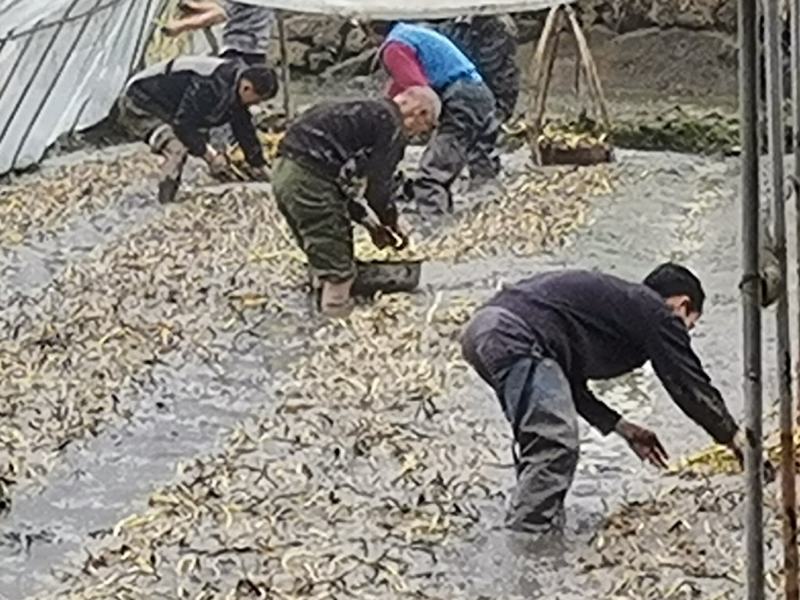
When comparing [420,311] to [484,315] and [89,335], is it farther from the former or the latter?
[484,315]

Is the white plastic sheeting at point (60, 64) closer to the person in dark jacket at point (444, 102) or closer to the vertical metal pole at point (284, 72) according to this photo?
the vertical metal pole at point (284, 72)

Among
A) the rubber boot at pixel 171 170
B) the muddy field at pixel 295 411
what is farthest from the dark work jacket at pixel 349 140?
the rubber boot at pixel 171 170

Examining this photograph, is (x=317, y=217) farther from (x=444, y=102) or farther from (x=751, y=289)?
(x=751, y=289)

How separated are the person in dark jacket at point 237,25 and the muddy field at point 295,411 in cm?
33

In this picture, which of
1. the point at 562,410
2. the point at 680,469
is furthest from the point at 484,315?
the point at 680,469

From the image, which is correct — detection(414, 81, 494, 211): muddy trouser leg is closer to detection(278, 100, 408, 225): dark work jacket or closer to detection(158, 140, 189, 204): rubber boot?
detection(158, 140, 189, 204): rubber boot

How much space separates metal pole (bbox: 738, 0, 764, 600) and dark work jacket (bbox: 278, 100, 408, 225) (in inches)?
89.3

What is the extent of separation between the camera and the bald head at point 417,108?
12.7ft

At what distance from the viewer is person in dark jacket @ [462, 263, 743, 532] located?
8.51ft

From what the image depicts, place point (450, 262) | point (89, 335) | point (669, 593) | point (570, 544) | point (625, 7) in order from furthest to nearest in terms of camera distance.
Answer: point (625, 7) < point (450, 262) < point (89, 335) < point (570, 544) < point (669, 593)

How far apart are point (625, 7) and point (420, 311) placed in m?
2.83

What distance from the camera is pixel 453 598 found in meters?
2.41

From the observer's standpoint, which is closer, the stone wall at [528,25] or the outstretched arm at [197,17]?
the outstretched arm at [197,17]

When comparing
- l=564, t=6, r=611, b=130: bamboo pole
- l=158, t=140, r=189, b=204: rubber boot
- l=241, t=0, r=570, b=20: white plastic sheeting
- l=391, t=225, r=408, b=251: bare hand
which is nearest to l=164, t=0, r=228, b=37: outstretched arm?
l=158, t=140, r=189, b=204: rubber boot
